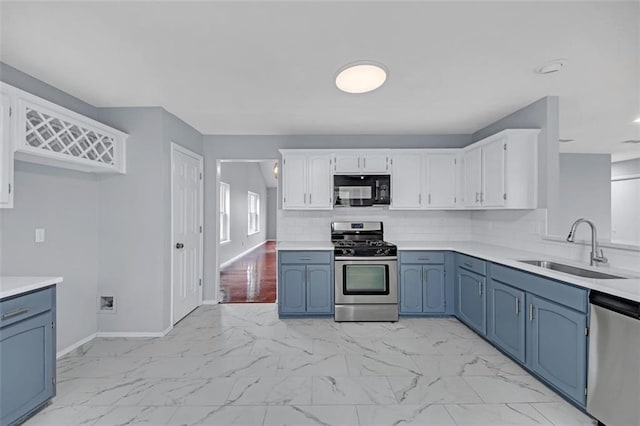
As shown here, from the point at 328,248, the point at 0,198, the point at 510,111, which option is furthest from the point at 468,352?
the point at 0,198

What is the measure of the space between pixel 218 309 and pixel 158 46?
3106 millimetres

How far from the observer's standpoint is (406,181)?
4.02 metres

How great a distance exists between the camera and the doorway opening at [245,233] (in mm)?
4902

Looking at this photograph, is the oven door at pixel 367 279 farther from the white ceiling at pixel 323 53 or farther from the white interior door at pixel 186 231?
the white interior door at pixel 186 231

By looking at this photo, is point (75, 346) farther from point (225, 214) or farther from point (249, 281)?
point (225, 214)

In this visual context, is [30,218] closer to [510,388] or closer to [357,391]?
[357,391]

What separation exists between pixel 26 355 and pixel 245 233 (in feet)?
22.9

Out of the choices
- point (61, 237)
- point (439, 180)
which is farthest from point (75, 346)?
point (439, 180)

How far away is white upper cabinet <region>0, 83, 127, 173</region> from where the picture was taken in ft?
6.72

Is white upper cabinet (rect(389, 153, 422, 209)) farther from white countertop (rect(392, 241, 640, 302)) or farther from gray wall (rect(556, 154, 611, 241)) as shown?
gray wall (rect(556, 154, 611, 241))

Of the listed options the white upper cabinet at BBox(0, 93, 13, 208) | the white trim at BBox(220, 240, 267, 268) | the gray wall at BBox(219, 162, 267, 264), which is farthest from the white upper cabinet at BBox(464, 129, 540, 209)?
the white trim at BBox(220, 240, 267, 268)

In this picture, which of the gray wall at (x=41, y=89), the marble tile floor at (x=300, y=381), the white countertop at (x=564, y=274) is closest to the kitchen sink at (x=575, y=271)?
the white countertop at (x=564, y=274)

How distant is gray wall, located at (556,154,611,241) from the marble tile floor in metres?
4.41

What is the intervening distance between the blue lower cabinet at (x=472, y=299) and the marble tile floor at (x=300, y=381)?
152mm
